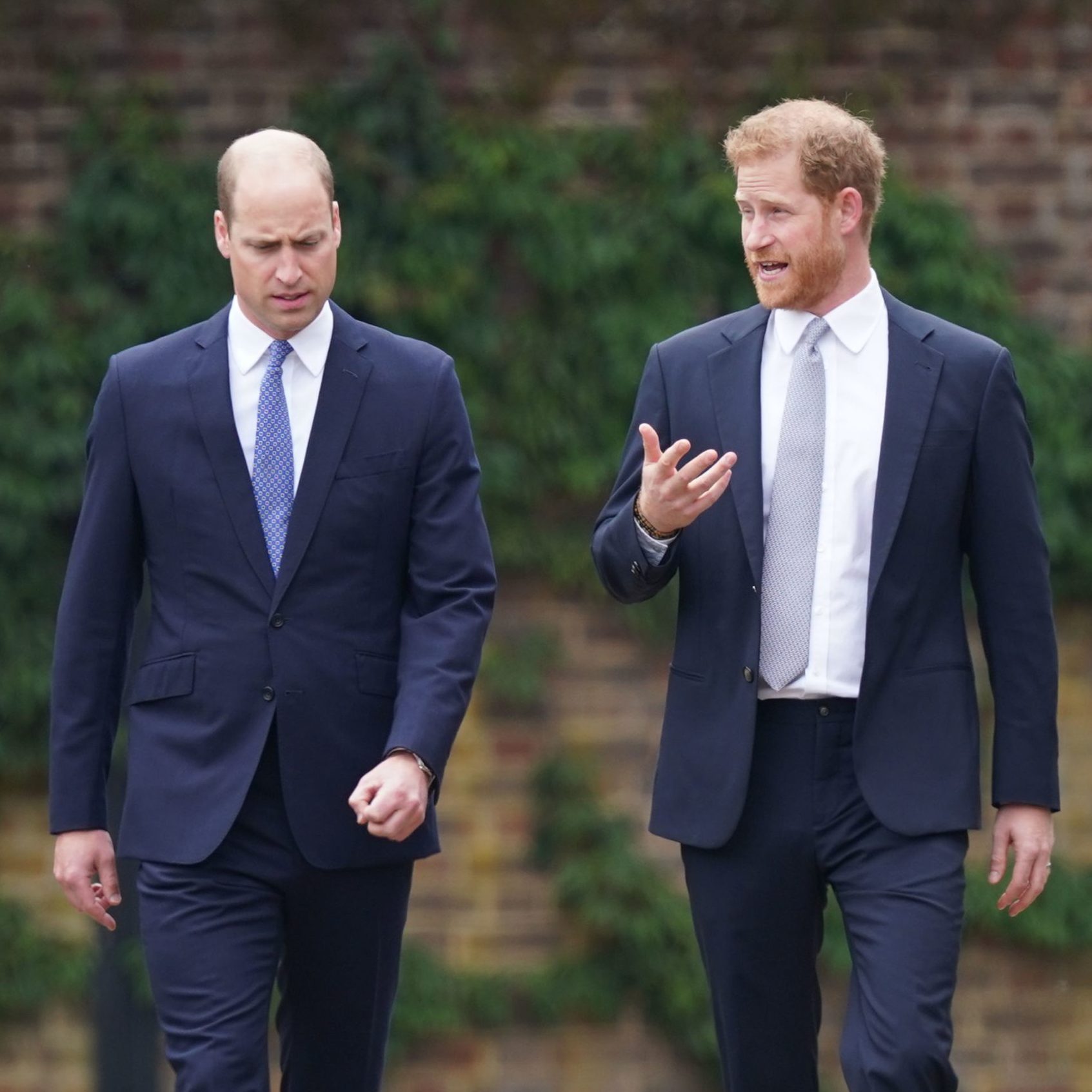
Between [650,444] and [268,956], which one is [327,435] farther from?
[268,956]

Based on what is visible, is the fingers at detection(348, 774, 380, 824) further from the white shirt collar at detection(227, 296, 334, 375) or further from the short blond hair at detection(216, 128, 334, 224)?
the short blond hair at detection(216, 128, 334, 224)

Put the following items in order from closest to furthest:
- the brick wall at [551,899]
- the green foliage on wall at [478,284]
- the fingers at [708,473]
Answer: the fingers at [708,473] → the green foliage on wall at [478,284] → the brick wall at [551,899]

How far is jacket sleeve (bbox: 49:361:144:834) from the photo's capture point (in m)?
3.72

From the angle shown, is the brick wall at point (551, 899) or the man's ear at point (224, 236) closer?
the man's ear at point (224, 236)

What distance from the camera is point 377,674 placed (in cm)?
372

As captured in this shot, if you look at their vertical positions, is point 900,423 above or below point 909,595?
above

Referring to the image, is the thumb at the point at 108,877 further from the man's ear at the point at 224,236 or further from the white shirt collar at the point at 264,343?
the man's ear at the point at 224,236

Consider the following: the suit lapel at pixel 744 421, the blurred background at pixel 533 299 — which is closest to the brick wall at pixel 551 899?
the blurred background at pixel 533 299

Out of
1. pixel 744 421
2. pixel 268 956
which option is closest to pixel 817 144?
pixel 744 421

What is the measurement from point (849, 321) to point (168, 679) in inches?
54.8

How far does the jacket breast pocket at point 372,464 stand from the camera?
371 centimetres

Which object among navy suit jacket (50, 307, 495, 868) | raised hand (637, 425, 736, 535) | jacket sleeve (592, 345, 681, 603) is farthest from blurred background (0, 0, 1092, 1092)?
raised hand (637, 425, 736, 535)

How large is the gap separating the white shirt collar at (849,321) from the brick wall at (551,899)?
252 centimetres

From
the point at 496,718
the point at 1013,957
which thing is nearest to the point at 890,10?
the point at 496,718
